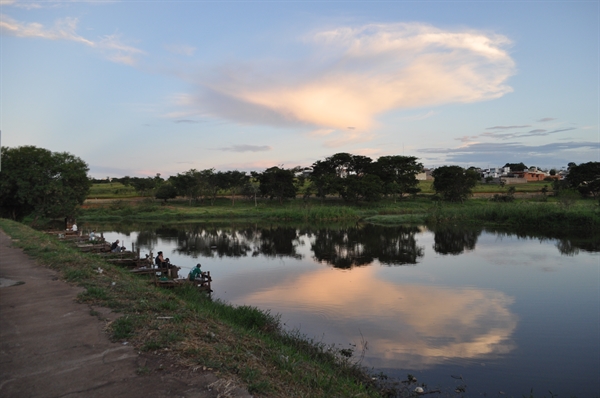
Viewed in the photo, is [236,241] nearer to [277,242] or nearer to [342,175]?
[277,242]

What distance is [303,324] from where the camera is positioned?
12531 millimetres

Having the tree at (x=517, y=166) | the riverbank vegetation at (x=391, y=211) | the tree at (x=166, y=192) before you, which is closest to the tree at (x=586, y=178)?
the riverbank vegetation at (x=391, y=211)

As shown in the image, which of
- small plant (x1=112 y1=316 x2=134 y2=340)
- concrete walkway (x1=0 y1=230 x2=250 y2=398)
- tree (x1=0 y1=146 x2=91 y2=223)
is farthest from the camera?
tree (x1=0 y1=146 x2=91 y2=223)

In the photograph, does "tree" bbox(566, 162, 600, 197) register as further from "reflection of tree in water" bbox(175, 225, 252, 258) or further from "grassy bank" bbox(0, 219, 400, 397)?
"grassy bank" bbox(0, 219, 400, 397)

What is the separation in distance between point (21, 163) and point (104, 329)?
1448 inches

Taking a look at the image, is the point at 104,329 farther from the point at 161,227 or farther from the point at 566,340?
the point at 161,227

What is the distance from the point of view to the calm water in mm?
9656

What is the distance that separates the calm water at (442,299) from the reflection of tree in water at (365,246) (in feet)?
0.43

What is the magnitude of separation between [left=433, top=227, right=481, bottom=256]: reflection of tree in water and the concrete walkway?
76.3 feet

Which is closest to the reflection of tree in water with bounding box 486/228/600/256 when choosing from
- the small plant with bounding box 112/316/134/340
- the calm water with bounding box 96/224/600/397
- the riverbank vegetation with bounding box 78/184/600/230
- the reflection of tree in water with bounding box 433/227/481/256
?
the calm water with bounding box 96/224/600/397

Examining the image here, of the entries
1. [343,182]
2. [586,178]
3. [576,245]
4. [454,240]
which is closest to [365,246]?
[454,240]

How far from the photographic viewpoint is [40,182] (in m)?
36.3

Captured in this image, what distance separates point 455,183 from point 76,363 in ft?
205

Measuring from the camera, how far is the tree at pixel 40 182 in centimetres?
3569
